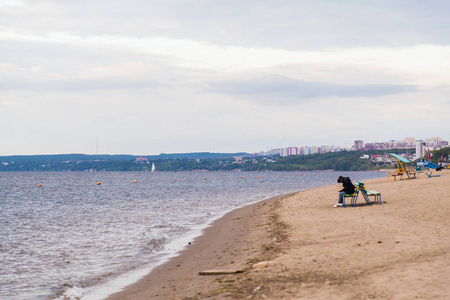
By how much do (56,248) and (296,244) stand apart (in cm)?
1133

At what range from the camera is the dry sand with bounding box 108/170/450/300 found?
8.86 meters

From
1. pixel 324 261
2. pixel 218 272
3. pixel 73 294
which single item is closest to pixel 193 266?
pixel 218 272

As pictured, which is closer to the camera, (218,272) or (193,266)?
(218,272)

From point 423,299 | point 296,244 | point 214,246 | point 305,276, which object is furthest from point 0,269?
point 423,299

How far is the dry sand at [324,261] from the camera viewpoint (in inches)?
349

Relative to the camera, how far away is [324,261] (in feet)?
37.2

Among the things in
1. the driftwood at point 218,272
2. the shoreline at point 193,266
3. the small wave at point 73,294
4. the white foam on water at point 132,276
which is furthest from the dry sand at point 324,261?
the small wave at point 73,294

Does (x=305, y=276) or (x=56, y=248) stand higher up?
(x=305, y=276)

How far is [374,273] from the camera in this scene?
9.79 m

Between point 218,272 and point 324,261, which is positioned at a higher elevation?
point 324,261

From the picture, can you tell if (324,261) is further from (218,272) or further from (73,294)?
(73,294)

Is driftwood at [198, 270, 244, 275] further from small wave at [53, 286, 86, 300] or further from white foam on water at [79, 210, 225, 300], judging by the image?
small wave at [53, 286, 86, 300]

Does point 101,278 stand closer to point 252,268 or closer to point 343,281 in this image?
point 252,268

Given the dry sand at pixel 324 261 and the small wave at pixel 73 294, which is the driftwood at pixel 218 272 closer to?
the dry sand at pixel 324 261
